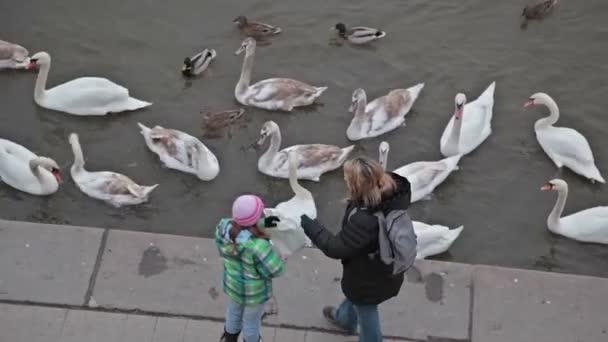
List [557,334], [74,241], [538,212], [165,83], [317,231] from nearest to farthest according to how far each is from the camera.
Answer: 1. [317,231]
2. [557,334]
3. [74,241]
4. [538,212]
5. [165,83]

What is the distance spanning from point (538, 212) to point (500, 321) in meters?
2.18

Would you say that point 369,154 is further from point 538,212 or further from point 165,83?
point 165,83

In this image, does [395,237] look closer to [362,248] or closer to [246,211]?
[362,248]

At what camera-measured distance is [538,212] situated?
8.79 m

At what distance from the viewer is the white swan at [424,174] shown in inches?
344

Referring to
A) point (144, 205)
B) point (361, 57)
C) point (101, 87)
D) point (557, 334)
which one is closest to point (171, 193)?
point (144, 205)

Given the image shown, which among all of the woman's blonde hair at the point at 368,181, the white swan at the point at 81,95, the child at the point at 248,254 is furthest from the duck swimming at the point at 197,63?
the woman's blonde hair at the point at 368,181

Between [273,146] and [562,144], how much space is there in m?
2.95

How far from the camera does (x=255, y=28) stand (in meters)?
10.8

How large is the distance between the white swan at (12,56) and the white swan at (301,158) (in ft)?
10.4

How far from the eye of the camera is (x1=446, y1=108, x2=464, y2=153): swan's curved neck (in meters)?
9.03

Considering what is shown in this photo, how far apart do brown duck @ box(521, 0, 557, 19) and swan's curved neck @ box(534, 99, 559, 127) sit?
2.11 m

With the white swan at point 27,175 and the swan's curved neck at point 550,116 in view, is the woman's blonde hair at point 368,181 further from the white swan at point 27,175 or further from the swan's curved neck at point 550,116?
the swan's curved neck at point 550,116

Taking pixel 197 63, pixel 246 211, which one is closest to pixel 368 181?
pixel 246 211
